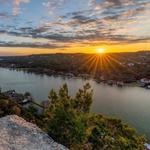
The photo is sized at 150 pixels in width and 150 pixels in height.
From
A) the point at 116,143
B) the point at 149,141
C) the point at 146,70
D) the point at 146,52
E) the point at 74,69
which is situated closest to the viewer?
the point at 116,143

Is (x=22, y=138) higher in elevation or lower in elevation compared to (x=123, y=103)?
higher

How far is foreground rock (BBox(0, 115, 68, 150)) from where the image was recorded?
29.6 ft

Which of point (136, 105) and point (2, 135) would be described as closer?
point (2, 135)

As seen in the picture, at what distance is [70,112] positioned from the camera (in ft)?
41.3

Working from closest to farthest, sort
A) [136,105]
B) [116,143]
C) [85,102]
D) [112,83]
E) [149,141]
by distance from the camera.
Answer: [116,143] → [85,102] → [149,141] → [136,105] → [112,83]

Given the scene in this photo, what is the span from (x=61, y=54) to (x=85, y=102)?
146 metres

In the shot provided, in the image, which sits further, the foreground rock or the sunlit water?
the sunlit water

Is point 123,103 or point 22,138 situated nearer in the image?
point 22,138

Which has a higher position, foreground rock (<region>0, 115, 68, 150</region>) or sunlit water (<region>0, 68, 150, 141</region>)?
foreground rock (<region>0, 115, 68, 150</region>)

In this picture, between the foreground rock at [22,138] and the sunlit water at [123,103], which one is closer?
the foreground rock at [22,138]

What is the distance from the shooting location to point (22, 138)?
31.6 ft

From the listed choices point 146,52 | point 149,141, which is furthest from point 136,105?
point 146,52

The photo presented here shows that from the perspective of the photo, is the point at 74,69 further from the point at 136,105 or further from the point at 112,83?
the point at 136,105

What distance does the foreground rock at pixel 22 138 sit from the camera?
9.03 m
